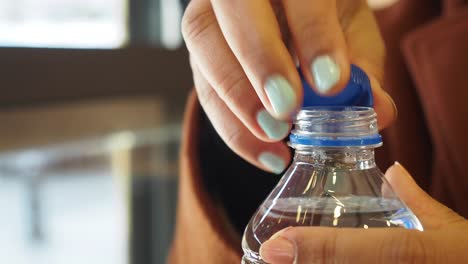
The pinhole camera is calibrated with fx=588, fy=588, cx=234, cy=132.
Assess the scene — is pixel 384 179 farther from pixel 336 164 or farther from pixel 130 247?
pixel 130 247

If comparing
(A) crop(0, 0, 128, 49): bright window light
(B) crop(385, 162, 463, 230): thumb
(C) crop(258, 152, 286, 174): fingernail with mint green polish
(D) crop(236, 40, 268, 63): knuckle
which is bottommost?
(B) crop(385, 162, 463, 230): thumb

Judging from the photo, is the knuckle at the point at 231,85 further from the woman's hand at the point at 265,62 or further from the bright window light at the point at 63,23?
the bright window light at the point at 63,23

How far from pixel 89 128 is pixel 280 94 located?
716 millimetres

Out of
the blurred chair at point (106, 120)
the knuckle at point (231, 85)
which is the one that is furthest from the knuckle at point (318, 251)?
the blurred chair at point (106, 120)

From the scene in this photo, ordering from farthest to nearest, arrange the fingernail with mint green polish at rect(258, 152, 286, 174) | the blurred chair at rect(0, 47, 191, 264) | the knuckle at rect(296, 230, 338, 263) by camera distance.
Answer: the blurred chair at rect(0, 47, 191, 264), the fingernail with mint green polish at rect(258, 152, 286, 174), the knuckle at rect(296, 230, 338, 263)

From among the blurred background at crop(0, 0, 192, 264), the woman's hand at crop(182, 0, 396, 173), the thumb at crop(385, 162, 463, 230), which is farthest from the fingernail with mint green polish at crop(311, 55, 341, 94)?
the blurred background at crop(0, 0, 192, 264)

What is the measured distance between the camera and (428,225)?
1.22 ft

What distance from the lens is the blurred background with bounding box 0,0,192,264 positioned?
801 millimetres

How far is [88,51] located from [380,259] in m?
0.62

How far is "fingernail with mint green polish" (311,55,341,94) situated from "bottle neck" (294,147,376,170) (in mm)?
56

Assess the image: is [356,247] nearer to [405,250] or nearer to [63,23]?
[405,250]

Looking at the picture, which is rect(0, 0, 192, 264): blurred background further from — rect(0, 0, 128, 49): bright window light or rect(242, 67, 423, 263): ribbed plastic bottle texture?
rect(242, 67, 423, 263): ribbed plastic bottle texture

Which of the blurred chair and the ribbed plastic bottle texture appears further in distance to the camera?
the blurred chair

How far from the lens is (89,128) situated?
1.00 metres
